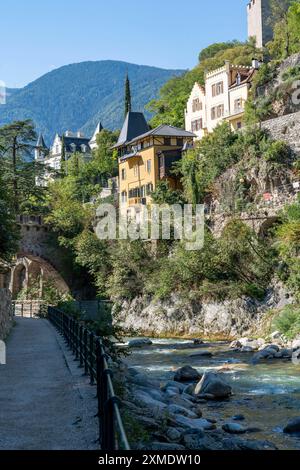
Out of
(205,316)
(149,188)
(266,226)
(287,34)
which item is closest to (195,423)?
(205,316)

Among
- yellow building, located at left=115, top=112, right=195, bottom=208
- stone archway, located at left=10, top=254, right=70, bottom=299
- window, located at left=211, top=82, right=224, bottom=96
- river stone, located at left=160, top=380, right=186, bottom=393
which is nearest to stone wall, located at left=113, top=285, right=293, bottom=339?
yellow building, located at left=115, top=112, right=195, bottom=208

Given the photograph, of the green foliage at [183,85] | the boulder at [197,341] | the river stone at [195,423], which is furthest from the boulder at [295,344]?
the green foliage at [183,85]

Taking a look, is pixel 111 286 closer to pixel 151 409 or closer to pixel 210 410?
pixel 210 410

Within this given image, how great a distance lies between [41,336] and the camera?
1056 inches

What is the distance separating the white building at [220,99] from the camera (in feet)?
187

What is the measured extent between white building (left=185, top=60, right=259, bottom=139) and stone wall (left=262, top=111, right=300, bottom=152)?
9671mm

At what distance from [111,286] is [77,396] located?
33893 mm

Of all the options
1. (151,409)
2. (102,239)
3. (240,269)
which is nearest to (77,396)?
(151,409)

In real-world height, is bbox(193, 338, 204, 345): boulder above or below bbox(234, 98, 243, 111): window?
below

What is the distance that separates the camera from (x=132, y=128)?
62.0 m

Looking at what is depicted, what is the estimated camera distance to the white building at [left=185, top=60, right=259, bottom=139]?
56969mm

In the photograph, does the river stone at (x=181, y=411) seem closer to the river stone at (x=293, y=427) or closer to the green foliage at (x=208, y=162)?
the river stone at (x=293, y=427)

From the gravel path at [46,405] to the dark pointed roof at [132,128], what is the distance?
143 feet

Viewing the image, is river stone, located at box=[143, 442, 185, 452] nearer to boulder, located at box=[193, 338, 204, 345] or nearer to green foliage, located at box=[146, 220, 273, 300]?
boulder, located at box=[193, 338, 204, 345]
